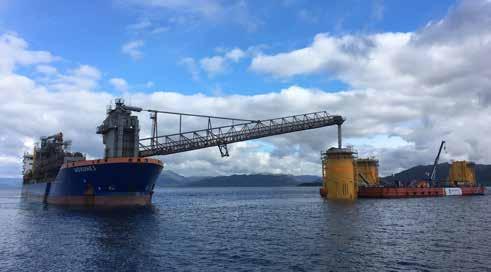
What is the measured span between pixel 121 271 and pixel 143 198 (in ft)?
111

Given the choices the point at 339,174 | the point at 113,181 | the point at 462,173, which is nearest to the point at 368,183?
the point at 339,174

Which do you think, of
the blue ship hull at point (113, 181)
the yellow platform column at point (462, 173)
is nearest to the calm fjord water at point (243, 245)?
the blue ship hull at point (113, 181)

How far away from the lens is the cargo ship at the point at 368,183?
226 ft

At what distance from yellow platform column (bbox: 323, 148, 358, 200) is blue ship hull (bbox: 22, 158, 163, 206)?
1167 inches

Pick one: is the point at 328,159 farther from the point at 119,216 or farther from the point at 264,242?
the point at 264,242

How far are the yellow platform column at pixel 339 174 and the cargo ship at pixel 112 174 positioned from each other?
1172 inches

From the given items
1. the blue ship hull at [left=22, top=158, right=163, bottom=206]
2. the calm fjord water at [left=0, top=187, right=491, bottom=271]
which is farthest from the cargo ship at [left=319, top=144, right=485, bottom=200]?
the blue ship hull at [left=22, top=158, right=163, bottom=206]

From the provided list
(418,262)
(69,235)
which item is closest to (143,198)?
(69,235)

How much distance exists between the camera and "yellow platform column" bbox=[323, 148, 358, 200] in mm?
67875

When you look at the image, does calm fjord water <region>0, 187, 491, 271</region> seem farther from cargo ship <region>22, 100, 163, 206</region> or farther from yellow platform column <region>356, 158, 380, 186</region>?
yellow platform column <region>356, 158, 380, 186</region>

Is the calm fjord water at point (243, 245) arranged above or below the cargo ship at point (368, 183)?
below

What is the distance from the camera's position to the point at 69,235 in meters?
30.0

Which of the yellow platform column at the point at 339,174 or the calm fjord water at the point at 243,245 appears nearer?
the calm fjord water at the point at 243,245

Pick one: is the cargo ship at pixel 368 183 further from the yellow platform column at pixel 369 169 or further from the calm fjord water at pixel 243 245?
the calm fjord water at pixel 243 245
